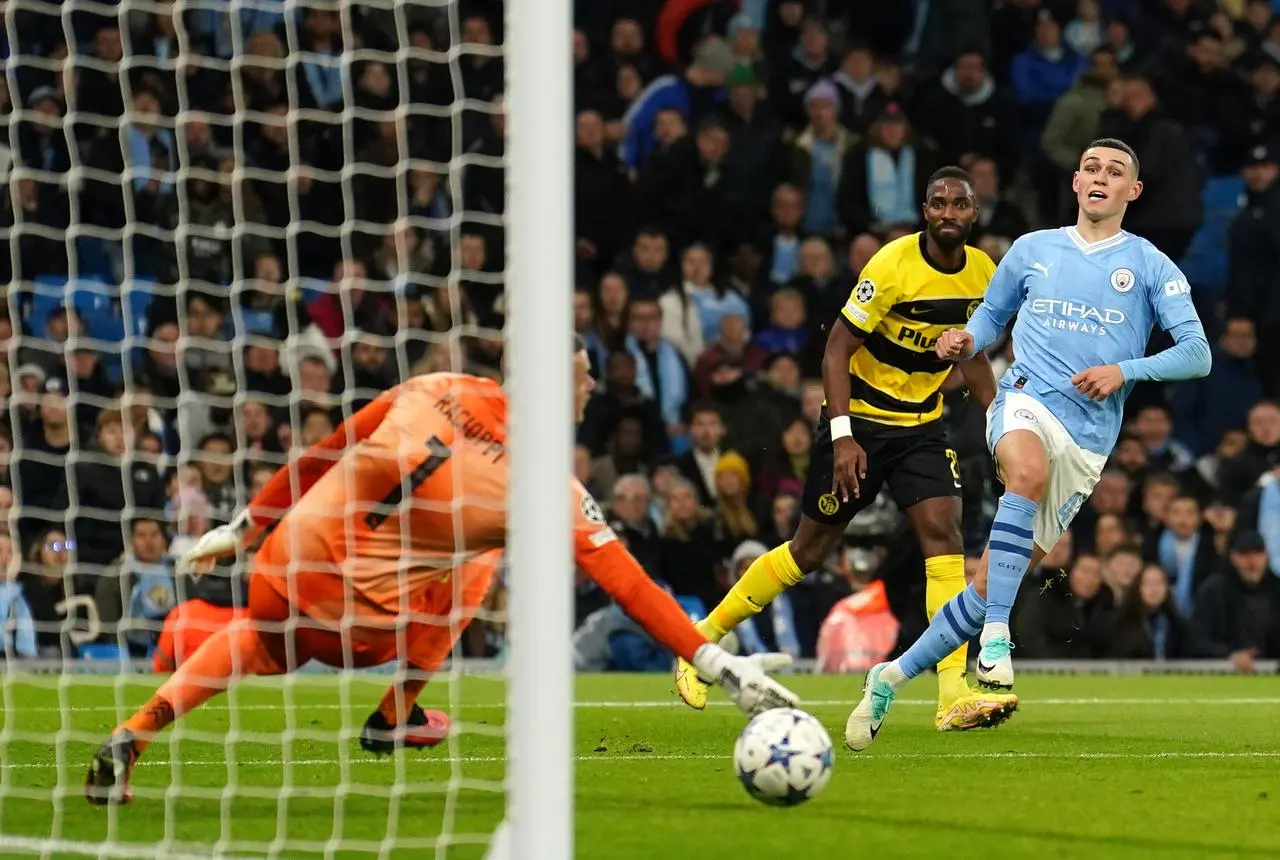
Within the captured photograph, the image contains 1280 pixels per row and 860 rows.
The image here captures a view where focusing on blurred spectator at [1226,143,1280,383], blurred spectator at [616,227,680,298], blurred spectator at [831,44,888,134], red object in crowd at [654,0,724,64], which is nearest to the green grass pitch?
blurred spectator at [616,227,680,298]

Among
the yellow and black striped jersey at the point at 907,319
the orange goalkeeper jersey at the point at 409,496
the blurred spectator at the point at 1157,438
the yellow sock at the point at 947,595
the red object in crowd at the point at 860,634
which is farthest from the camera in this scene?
the blurred spectator at the point at 1157,438

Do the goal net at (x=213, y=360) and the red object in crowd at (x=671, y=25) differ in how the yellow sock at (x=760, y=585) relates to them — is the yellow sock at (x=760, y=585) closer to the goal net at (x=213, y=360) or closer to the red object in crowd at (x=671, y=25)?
the goal net at (x=213, y=360)

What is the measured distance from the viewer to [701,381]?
13.7 meters

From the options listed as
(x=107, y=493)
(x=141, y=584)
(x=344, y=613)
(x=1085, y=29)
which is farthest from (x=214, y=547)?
(x=1085, y=29)

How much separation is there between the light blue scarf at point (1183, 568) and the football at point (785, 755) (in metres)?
7.61

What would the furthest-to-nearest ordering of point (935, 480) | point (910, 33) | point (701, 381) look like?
point (910, 33), point (701, 381), point (935, 480)

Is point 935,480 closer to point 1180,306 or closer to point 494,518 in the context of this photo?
point 1180,306

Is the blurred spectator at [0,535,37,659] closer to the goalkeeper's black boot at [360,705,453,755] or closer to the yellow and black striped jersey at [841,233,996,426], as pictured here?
the goalkeeper's black boot at [360,705,453,755]

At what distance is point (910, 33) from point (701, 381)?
149 inches

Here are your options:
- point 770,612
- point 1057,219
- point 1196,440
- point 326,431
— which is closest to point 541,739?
point 326,431

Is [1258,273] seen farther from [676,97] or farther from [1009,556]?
[1009,556]

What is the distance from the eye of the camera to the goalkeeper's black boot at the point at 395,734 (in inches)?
279

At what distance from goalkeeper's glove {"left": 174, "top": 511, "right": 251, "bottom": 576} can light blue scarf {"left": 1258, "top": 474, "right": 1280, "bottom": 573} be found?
8244mm

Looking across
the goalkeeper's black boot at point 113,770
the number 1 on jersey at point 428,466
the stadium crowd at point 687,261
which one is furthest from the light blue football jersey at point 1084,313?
the stadium crowd at point 687,261
